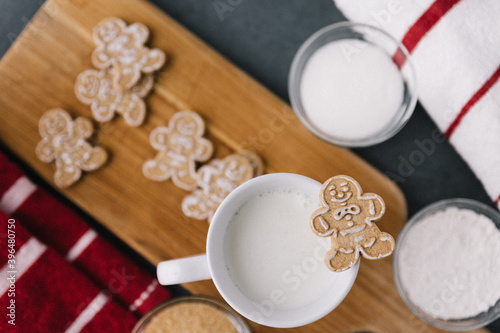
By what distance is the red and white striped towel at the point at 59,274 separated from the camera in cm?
93

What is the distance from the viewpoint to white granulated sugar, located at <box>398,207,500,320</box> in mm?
958

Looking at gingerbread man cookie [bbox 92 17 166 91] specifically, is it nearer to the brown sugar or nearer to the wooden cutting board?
the wooden cutting board

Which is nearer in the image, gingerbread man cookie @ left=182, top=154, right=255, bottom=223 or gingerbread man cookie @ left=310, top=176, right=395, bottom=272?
gingerbread man cookie @ left=310, top=176, right=395, bottom=272

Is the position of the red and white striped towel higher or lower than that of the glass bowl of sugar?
lower

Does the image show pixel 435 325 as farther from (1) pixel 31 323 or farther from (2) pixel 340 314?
(1) pixel 31 323

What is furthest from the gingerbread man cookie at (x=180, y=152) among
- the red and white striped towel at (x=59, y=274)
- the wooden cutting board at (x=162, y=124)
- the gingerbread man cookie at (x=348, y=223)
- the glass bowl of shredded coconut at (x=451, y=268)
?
the glass bowl of shredded coconut at (x=451, y=268)

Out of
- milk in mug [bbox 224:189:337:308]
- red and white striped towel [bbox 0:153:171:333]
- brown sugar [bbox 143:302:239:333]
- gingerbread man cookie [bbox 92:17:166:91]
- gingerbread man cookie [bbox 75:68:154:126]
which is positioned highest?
gingerbread man cookie [bbox 92:17:166:91]

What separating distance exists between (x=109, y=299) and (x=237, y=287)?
1.04 ft

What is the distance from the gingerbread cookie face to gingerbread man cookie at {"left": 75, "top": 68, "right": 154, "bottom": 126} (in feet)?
0.13

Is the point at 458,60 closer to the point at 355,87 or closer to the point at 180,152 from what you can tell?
the point at 355,87

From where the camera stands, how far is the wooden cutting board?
943 mm

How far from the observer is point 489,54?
36.3 inches

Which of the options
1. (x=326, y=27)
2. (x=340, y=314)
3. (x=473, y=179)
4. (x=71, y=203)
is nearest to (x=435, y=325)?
(x=340, y=314)

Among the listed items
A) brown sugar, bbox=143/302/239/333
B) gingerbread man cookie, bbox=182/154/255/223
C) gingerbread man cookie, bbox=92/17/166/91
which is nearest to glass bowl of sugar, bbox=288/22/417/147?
gingerbread man cookie, bbox=182/154/255/223
